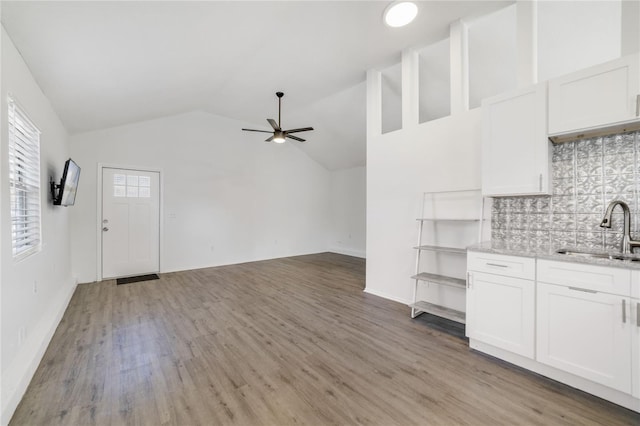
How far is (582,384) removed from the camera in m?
1.86

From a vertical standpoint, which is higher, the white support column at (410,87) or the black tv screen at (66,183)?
the white support column at (410,87)

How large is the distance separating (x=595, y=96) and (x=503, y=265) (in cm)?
138

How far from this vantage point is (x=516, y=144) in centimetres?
234

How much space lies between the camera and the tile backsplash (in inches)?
79.4

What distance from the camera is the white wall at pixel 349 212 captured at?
742 cm

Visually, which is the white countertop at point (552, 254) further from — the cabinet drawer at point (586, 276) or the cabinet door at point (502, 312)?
the cabinet door at point (502, 312)

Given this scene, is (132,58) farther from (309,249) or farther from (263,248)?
(309,249)

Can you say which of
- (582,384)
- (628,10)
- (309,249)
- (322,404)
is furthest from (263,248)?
(628,10)

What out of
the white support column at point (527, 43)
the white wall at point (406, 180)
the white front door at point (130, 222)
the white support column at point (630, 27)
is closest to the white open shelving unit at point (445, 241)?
the white wall at point (406, 180)

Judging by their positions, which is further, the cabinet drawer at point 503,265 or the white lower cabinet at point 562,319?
the cabinet drawer at point 503,265

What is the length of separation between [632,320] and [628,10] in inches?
88.8

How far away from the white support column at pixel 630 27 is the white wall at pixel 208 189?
5.98 metres

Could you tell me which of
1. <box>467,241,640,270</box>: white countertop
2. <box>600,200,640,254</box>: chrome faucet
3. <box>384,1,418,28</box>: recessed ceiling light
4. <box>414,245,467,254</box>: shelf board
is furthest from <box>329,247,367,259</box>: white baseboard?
<box>384,1,418,28</box>: recessed ceiling light

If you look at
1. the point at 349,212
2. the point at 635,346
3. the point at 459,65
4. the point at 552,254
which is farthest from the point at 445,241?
the point at 349,212
